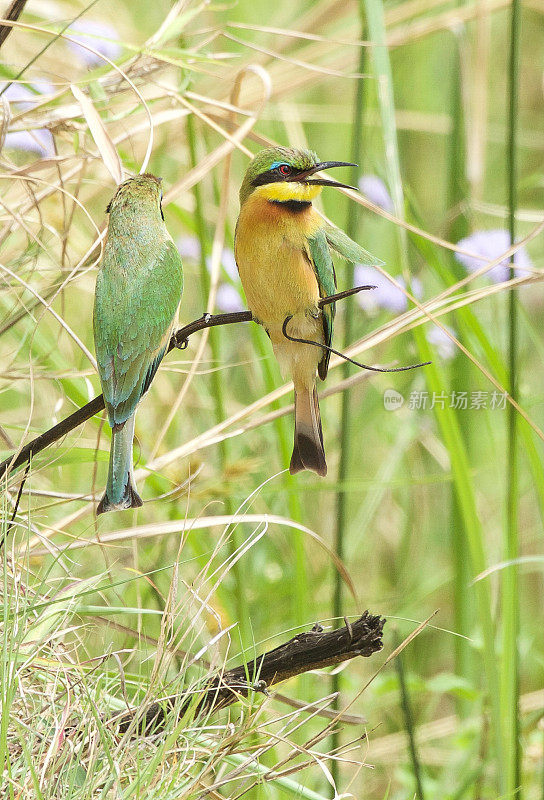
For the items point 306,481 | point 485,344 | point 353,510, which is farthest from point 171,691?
point 353,510

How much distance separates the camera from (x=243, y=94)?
2.37m

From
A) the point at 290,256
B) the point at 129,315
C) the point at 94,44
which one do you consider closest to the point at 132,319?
the point at 129,315

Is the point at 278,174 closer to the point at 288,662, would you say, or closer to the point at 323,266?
the point at 323,266

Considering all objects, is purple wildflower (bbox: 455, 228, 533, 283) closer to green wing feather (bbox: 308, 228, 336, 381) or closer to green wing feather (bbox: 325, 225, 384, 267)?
green wing feather (bbox: 308, 228, 336, 381)

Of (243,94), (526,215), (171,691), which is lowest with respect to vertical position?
(171,691)

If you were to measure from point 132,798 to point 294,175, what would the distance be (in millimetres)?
679

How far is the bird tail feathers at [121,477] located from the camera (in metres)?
0.83

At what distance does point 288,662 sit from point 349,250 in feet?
1.41

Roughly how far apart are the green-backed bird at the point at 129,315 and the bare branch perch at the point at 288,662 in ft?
0.83

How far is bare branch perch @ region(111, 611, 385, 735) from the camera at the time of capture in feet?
2.99

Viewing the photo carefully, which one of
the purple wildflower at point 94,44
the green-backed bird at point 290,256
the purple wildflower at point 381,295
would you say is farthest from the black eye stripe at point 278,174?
the purple wildflower at point 94,44

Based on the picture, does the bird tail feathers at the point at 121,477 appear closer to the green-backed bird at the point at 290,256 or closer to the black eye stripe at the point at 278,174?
the green-backed bird at the point at 290,256

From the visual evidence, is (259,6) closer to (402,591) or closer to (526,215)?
(526,215)

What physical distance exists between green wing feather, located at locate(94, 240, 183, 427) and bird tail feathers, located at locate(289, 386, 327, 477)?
0.68 feet
